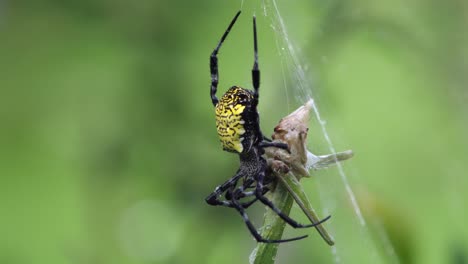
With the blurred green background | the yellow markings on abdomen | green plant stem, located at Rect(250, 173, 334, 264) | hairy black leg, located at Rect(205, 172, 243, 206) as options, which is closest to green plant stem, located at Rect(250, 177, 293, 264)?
green plant stem, located at Rect(250, 173, 334, 264)

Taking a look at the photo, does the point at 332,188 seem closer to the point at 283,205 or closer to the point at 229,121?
the point at 229,121

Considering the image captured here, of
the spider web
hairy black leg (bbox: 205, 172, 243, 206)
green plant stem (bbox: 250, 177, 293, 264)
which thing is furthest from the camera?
hairy black leg (bbox: 205, 172, 243, 206)

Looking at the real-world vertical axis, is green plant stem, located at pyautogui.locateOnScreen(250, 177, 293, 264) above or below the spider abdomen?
below

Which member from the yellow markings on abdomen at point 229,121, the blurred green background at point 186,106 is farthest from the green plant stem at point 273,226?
the yellow markings on abdomen at point 229,121

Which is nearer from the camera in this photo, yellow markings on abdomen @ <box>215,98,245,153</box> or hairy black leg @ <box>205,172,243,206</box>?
yellow markings on abdomen @ <box>215,98,245,153</box>

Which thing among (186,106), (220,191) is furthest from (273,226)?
(186,106)

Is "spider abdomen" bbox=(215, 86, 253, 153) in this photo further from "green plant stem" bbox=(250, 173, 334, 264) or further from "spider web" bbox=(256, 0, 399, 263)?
"green plant stem" bbox=(250, 173, 334, 264)

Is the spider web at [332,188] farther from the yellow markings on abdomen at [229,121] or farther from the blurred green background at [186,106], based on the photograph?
the yellow markings on abdomen at [229,121]
